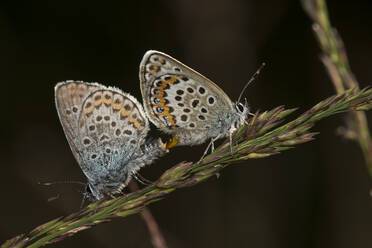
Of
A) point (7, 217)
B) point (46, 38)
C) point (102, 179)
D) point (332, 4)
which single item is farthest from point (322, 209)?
point (46, 38)

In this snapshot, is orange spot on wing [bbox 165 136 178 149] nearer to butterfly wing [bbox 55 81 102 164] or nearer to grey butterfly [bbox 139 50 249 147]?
grey butterfly [bbox 139 50 249 147]

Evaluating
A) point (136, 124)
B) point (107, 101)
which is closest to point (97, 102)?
point (107, 101)

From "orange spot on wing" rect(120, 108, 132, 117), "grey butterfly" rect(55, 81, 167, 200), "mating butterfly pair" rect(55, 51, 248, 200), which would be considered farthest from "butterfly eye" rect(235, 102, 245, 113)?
"orange spot on wing" rect(120, 108, 132, 117)

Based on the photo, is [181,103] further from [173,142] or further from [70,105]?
[70,105]

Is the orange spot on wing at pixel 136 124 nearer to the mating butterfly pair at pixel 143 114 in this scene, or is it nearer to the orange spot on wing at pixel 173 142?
the mating butterfly pair at pixel 143 114

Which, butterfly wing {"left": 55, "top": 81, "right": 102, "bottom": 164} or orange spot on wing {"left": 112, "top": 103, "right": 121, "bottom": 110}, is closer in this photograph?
butterfly wing {"left": 55, "top": 81, "right": 102, "bottom": 164}

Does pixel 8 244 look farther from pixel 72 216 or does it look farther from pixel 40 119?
pixel 40 119
